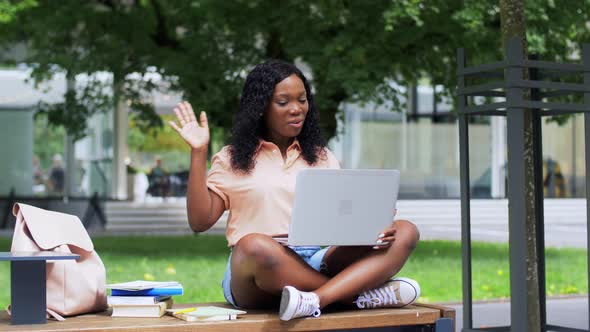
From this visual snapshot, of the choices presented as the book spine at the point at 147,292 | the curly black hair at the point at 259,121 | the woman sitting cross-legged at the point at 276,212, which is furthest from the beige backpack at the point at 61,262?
the curly black hair at the point at 259,121

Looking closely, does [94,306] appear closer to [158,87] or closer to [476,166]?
[158,87]

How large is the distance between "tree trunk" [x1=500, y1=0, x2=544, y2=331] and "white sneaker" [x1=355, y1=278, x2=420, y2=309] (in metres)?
1.06

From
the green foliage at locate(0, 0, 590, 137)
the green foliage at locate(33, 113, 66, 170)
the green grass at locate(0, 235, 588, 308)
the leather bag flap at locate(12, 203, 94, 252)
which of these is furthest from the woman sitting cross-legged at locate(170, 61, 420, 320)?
the green foliage at locate(33, 113, 66, 170)

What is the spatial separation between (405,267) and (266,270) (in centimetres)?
882

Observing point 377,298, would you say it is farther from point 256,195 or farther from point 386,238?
point 256,195

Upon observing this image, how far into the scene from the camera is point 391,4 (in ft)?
43.1

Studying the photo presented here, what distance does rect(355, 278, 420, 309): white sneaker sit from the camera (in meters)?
4.41

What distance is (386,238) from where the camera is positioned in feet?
14.0

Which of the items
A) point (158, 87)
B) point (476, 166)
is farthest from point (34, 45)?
point (476, 166)

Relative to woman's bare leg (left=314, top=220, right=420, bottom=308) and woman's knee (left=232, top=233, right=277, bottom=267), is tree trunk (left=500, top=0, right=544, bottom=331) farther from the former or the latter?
woman's knee (left=232, top=233, right=277, bottom=267)

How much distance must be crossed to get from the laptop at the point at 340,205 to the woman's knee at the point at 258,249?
83 mm

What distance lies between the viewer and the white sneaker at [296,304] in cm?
400

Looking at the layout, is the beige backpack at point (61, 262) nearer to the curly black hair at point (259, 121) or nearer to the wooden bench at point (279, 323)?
the wooden bench at point (279, 323)

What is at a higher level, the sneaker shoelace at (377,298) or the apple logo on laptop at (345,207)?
the apple logo on laptop at (345,207)
